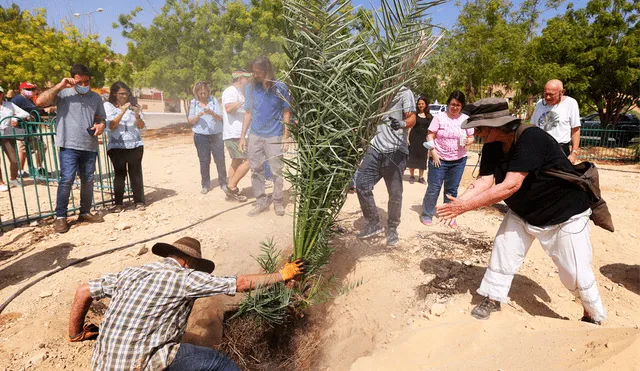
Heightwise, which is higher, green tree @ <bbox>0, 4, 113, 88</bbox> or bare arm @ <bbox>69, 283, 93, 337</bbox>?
green tree @ <bbox>0, 4, 113, 88</bbox>

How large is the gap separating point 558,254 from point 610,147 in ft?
48.2

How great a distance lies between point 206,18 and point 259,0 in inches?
95.6

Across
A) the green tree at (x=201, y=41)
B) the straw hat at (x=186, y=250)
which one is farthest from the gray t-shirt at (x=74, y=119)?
the green tree at (x=201, y=41)

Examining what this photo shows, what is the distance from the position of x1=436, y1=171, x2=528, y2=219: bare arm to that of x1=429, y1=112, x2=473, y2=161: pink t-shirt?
2371mm

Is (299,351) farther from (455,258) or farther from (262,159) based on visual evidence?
(262,159)

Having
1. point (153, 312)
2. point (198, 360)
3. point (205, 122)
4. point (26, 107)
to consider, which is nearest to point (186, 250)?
point (153, 312)

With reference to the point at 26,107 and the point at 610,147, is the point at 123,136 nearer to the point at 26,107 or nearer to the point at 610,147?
the point at 26,107

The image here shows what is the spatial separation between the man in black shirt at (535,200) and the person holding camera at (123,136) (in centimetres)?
479

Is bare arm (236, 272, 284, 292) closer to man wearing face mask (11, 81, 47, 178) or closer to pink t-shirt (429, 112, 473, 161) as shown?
pink t-shirt (429, 112, 473, 161)

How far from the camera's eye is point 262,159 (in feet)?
18.1

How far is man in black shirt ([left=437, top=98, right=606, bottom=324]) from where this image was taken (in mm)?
2820

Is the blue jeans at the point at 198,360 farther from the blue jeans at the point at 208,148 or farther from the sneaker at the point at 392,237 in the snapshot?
the blue jeans at the point at 208,148

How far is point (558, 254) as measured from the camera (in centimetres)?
298

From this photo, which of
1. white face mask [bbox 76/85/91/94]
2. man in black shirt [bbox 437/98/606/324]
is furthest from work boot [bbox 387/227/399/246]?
white face mask [bbox 76/85/91/94]
